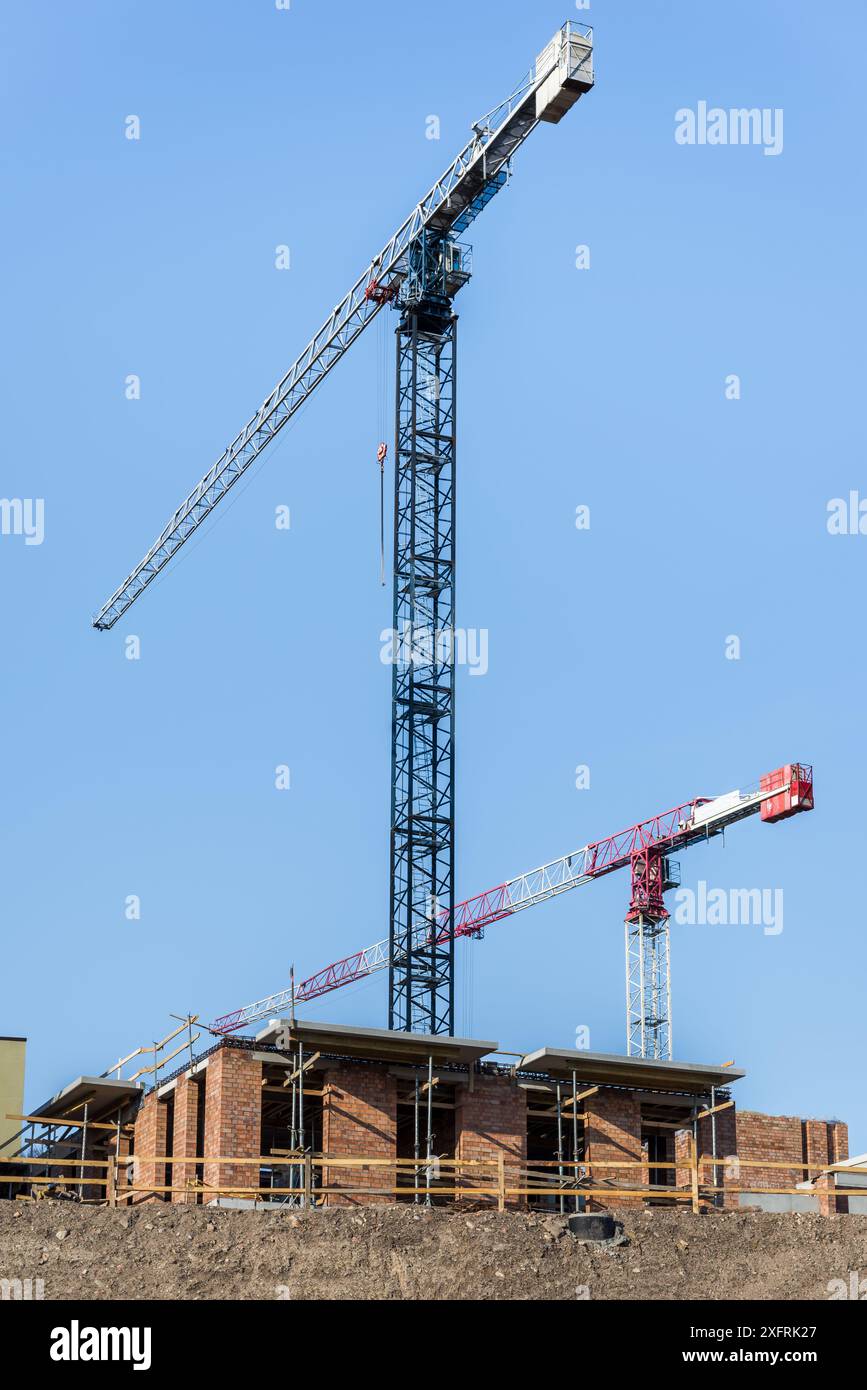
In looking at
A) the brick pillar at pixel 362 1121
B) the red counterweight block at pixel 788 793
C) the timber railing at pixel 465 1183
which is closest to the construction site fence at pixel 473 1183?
the timber railing at pixel 465 1183

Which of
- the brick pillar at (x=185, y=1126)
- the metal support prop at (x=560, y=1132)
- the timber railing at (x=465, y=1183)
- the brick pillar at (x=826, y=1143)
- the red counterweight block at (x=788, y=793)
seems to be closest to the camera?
the timber railing at (x=465, y=1183)

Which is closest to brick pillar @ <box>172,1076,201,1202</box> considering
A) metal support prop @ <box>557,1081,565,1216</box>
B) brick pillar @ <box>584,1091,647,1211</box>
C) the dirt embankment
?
metal support prop @ <box>557,1081,565,1216</box>

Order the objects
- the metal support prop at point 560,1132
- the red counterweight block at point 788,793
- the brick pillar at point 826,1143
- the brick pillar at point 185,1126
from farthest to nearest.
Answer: the red counterweight block at point 788,793 → the brick pillar at point 826,1143 → the brick pillar at point 185,1126 → the metal support prop at point 560,1132

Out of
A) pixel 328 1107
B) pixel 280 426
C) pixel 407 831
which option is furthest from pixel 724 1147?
pixel 280 426

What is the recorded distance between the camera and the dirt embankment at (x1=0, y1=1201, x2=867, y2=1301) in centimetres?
3012

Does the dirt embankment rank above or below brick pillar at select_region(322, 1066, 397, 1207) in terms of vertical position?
below

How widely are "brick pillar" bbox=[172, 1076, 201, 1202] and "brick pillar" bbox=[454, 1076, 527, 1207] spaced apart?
5.41m

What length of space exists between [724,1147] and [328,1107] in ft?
30.1

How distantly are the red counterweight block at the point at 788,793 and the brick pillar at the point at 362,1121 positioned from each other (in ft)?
144

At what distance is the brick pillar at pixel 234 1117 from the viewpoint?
41.1 metres

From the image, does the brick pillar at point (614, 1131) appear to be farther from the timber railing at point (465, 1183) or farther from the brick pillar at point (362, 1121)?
the brick pillar at point (362, 1121)

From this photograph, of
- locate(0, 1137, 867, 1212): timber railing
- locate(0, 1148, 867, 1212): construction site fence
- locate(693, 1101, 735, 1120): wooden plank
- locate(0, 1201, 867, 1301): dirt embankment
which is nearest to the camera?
locate(0, 1201, 867, 1301): dirt embankment

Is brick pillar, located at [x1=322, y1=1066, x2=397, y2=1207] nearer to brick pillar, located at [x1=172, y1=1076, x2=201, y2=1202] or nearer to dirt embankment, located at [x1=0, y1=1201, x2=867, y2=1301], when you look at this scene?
brick pillar, located at [x1=172, y1=1076, x2=201, y2=1202]

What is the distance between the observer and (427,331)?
6825 cm
